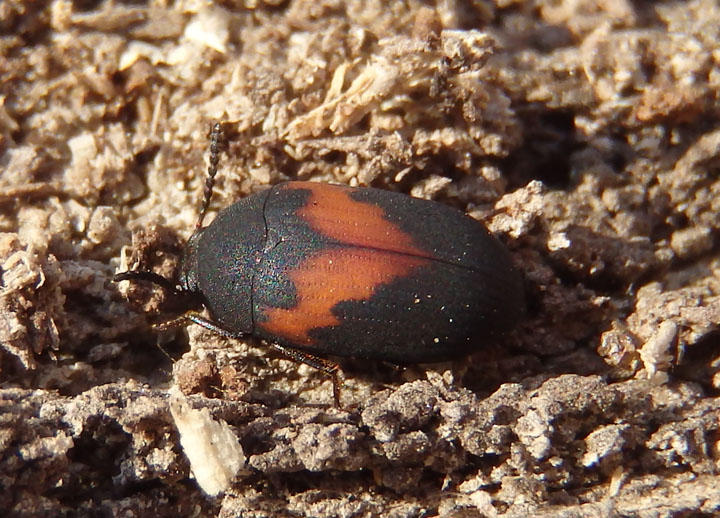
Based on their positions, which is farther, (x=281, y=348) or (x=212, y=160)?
(x=212, y=160)

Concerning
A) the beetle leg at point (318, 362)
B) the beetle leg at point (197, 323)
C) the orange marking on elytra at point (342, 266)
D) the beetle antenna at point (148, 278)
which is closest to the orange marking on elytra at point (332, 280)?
the orange marking on elytra at point (342, 266)

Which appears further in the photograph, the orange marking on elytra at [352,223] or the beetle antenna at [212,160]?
the beetle antenna at [212,160]

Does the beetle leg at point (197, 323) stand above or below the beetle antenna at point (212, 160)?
below

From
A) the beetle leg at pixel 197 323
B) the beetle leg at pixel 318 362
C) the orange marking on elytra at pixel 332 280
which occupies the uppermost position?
the orange marking on elytra at pixel 332 280

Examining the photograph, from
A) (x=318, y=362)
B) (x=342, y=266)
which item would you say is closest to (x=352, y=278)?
(x=342, y=266)

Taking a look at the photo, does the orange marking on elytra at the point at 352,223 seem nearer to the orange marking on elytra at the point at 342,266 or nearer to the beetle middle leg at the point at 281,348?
the orange marking on elytra at the point at 342,266

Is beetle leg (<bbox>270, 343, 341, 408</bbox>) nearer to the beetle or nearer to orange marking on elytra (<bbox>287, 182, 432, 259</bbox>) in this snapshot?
the beetle

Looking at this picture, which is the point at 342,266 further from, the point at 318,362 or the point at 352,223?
the point at 318,362
